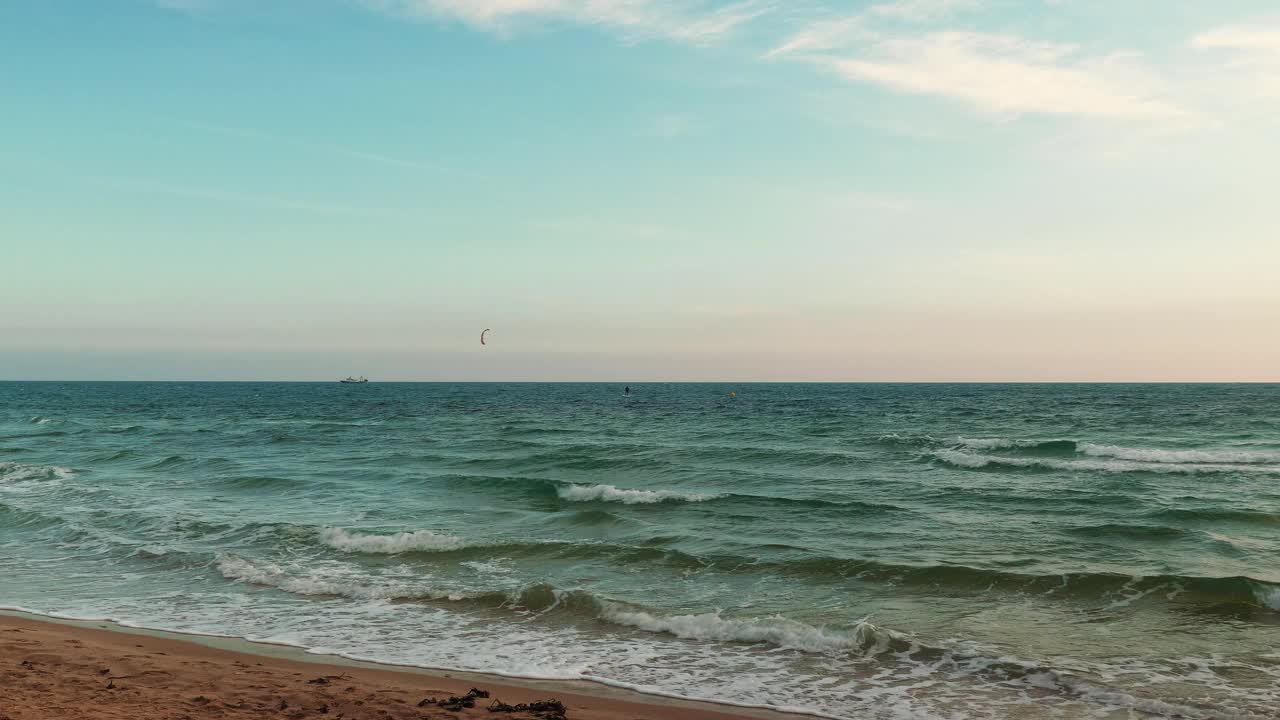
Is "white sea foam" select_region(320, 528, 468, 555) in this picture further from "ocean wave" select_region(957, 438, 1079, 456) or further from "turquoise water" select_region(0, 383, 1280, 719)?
"ocean wave" select_region(957, 438, 1079, 456)

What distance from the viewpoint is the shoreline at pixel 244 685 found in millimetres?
8336

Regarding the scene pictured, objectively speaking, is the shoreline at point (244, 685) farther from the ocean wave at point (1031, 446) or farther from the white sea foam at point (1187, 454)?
the ocean wave at point (1031, 446)

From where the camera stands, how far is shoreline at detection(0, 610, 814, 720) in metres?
8.34

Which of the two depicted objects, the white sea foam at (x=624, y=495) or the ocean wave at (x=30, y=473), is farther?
the ocean wave at (x=30, y=473)

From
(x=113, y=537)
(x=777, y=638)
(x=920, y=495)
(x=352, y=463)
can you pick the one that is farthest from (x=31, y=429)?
(x=777, y=638)

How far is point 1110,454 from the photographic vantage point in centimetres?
3609

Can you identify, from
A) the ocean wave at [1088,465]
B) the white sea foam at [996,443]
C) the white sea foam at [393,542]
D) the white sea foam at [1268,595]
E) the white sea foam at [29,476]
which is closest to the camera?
the white sea foam at [1268,595]

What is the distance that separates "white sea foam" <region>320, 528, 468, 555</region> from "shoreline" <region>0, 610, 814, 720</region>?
5.93m

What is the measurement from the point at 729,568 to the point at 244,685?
8.85m

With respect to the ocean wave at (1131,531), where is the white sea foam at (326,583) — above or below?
below

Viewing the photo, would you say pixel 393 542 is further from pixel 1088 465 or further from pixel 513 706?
pixel 1088 465

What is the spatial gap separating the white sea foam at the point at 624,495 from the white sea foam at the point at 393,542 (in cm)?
642

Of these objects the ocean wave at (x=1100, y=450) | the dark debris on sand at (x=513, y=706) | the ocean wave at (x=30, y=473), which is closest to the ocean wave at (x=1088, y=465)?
the ocean wave at (x=1100, y=450)

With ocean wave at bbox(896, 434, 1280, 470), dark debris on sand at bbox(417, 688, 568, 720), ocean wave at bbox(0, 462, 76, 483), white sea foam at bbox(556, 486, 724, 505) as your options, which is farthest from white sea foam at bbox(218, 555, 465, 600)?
ocean wave at bbox(896, 434, 1280, 470)
